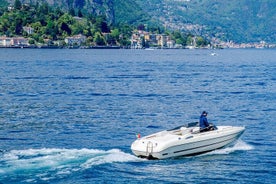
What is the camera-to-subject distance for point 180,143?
37.7 meters

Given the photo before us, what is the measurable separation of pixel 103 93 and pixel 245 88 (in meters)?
24.0

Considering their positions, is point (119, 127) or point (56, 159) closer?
point (56, 159)

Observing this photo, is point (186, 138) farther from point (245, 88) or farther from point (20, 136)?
point (245, 88)


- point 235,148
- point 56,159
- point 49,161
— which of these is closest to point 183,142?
point 235,148

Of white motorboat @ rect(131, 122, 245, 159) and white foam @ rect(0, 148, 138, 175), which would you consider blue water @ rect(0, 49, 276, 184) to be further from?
white motorboat @ rect(131, 122, 245, 159)


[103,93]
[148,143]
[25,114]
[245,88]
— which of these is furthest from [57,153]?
[245,88]

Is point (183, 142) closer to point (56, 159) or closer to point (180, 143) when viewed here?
point (180, 143)

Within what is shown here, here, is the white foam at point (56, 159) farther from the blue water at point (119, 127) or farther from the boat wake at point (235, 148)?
the boat wake at point (235, 148)

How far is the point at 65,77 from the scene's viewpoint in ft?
359

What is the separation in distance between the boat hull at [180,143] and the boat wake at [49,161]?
1.10 m

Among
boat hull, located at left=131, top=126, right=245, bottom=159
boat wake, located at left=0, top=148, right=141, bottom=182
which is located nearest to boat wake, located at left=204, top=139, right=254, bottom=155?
boat hull, located at left=131, top=126, right=245, bottom=159

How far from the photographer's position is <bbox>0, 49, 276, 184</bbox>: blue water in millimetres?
34500

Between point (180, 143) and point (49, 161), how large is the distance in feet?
27.7

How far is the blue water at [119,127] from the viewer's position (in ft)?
113
